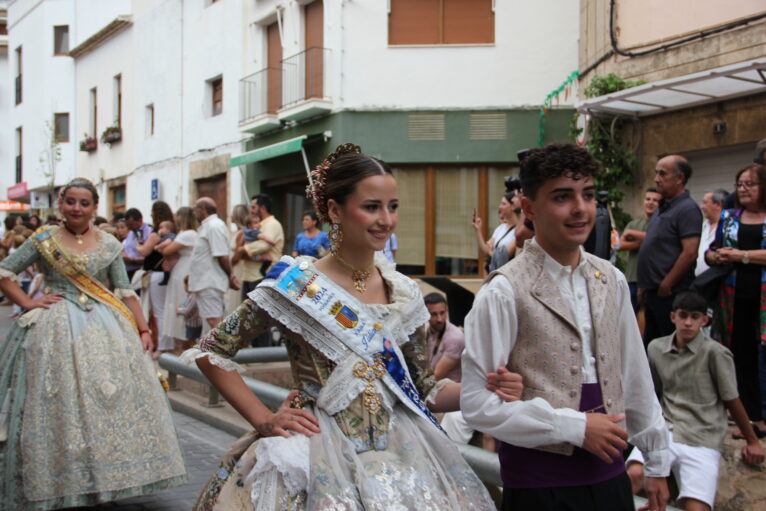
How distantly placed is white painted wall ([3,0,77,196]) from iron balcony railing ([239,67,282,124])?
43.8ft

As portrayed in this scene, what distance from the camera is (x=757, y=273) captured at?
5629 mm

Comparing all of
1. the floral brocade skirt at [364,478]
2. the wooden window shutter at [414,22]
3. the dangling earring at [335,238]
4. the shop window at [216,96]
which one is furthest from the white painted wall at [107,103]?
the floral brocade skirt at [364,478]

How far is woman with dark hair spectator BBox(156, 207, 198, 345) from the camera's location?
32.7 ft

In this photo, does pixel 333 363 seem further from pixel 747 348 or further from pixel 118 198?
pixel 118 198

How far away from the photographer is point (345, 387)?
108 inches

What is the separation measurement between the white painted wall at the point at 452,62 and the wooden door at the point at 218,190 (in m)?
5.14

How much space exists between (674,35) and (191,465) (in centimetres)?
933

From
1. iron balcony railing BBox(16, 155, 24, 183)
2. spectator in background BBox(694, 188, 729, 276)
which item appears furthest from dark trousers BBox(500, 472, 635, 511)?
iron balcony railing BBox(16, 155, 24, 183)

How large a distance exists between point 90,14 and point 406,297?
3120 cm

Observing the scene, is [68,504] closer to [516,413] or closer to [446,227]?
[516,413]

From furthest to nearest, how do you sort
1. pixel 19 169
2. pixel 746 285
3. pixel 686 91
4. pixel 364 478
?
pixel 19 169 → pixel 686 91 → pixel 746 285 → pixel 364 478

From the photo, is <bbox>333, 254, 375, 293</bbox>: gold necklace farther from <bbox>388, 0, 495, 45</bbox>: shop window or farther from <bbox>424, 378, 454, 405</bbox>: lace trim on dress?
<bbox>388, 0, 495, 45</bbox>: shop window

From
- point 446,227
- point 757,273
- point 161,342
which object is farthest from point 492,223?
point 757,273

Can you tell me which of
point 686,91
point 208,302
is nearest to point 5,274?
point 208,302
